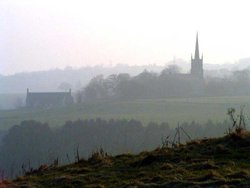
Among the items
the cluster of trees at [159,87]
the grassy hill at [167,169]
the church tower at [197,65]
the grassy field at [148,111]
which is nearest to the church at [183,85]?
the cluster of trees at [159,87]

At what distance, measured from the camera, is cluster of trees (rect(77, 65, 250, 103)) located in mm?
85938

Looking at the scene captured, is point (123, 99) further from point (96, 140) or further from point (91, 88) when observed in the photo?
point (96, 140)

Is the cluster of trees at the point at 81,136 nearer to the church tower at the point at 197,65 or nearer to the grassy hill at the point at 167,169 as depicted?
the grassy hill at the point at 167,169

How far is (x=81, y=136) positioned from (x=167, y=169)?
41096mm

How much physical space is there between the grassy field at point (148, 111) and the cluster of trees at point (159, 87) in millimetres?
13009

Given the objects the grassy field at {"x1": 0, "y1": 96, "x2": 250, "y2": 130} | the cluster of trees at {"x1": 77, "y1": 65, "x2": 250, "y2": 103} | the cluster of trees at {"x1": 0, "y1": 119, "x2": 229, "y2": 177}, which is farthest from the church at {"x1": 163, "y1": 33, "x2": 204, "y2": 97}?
the cluster of trees at {"x1": 0, "y1": 119, "x2": 229, "y2": 177}

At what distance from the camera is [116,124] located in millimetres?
50969

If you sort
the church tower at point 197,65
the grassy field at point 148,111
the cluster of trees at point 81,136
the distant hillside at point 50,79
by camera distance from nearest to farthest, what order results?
the cluster of trees at point 81,136 < the grassy field at point 148,111 < the church tower at point 197,65 < the distant hillside at point 50,79

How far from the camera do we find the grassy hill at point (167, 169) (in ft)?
23.6

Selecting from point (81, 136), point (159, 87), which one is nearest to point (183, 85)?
point (159, 87)

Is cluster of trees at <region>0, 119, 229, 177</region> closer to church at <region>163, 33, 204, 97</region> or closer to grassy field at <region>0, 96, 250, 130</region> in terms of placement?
grassy field at <region>0, 96, 250, 130</region>

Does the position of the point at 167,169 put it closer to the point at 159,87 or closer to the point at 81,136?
the point at 81,136

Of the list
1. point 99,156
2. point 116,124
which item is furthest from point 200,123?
point 99,156

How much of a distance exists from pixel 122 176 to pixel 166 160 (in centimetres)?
108
